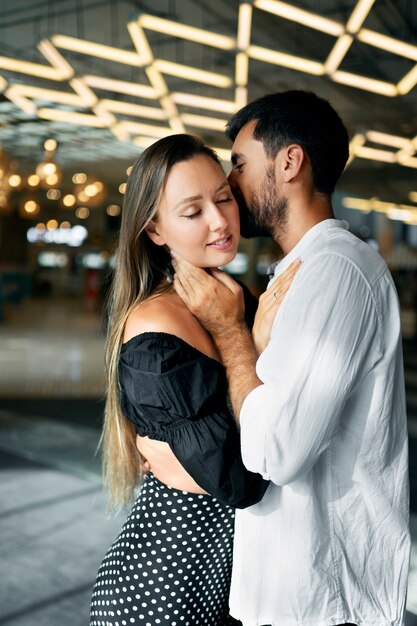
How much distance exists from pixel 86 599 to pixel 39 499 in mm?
1213

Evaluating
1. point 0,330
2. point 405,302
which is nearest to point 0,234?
point 0,330

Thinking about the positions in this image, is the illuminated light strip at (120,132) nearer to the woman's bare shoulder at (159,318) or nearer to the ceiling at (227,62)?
the ceiling at (227,62)

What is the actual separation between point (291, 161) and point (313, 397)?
528mm

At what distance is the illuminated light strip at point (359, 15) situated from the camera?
177 inches

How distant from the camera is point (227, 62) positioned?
7.06 m

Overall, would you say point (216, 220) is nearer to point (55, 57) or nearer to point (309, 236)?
point (309, 236)

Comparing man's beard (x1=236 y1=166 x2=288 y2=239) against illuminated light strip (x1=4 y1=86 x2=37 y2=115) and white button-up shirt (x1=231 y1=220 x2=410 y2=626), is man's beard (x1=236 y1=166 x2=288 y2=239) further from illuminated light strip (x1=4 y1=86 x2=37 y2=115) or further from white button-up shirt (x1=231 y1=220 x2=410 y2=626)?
illuminated light strip (x1=4 y1=86 x2=37 y2=115)

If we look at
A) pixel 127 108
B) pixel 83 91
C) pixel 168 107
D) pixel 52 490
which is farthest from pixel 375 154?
pixel 52 490

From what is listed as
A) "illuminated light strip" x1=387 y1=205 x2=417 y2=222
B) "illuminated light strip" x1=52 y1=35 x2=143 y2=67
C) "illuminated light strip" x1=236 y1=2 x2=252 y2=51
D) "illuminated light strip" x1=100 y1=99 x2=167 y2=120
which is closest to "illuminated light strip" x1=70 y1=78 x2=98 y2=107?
"illuminated light strip" x1=100 y1=99 x2=167 y2=120

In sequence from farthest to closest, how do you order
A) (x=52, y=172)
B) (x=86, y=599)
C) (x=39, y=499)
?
(x=52, y=172), (x=39, y=499), (x=86, y=599)

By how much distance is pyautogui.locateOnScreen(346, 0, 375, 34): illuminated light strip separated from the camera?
449 cm

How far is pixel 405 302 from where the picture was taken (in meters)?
8.71

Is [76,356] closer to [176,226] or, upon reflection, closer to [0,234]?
[176,226]

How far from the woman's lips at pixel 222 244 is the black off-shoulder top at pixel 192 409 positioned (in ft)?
0.82
